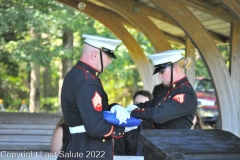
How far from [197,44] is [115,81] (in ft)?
47.3

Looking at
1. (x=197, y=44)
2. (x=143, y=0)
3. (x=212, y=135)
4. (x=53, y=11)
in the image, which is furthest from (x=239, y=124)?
(x=53, y=11)

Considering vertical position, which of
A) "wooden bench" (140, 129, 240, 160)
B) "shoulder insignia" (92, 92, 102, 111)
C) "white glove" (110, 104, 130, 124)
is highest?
"shoulder insignia" (92, 92, 102, 111)

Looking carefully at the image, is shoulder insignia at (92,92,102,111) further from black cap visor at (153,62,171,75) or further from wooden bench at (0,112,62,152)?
wooden bench at (0,112,62,152)

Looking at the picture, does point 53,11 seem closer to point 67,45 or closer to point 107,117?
point 67,45

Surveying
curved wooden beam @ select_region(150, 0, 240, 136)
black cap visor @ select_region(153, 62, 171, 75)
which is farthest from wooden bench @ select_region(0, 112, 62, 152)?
black cap visor @ select_region(153, 62, 171, 75)

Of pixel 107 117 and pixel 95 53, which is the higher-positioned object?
pixel 95 53

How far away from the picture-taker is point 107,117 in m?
3.06

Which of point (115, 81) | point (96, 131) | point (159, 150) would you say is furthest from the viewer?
point (115, 81)

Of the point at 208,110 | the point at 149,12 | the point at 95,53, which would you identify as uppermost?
the point at 149,12

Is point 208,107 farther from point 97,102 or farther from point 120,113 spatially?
point 97,102

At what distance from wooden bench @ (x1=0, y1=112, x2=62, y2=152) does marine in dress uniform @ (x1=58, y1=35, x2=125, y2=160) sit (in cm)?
258

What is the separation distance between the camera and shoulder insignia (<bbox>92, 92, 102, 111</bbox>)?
9.68 feet

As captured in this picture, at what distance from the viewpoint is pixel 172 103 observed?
3.55 metres

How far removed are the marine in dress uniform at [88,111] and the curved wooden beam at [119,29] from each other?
536cm
